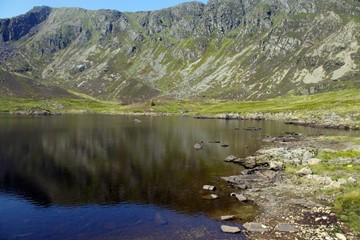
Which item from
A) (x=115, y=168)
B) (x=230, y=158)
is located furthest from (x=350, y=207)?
(x=115, y=168)

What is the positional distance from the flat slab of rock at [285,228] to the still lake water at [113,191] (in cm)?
495

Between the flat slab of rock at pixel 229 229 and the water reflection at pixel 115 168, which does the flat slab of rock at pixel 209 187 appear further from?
the flat slab of rock at pixel 229 229

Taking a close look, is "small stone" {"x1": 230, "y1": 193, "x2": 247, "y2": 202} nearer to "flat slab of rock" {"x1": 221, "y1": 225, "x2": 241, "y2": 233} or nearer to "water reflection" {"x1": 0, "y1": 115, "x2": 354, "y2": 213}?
"water reflection" {"x1": 0, "y1": 115, "x2": 354, "y2": 213}

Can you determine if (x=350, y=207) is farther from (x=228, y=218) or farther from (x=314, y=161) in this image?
(x=314, y=161)

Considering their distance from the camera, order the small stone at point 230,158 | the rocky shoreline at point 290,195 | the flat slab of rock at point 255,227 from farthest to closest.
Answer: the small stone at point 230,158 → the flat slab of rock at point 255,227 → the rocky shoreline at point 290,195

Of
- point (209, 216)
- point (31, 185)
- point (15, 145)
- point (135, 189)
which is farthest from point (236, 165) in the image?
point (15, 145)

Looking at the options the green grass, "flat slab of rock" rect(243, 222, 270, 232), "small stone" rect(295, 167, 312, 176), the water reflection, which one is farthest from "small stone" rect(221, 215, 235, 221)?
"small stone" rect(295, 167, 312, 176)

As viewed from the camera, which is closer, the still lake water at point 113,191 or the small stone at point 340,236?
the small stone at point 340,236

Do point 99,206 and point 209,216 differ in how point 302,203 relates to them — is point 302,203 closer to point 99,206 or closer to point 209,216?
point 209,216

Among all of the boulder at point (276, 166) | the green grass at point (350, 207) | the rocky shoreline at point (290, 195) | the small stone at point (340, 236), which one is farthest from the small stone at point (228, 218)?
the boulder at point (276, 166)

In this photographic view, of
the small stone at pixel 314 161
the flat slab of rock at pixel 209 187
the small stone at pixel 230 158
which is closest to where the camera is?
the flat slab of rock at pixel 209 187

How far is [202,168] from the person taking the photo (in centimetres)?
7650

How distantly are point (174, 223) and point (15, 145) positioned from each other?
78.8 meters

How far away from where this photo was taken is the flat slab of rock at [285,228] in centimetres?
4088
